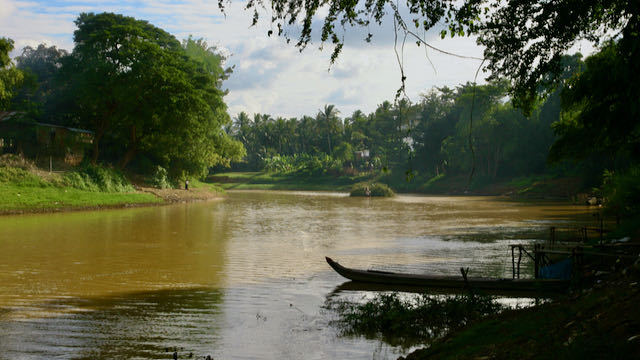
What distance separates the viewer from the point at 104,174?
3959 centimetres

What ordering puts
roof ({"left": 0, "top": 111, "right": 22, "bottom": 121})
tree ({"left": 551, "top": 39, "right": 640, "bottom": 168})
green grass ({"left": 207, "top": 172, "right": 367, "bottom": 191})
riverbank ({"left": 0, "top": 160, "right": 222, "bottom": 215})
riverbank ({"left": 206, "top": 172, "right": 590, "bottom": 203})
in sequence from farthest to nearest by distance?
green grass ({"left": 207, "top": 172, "right": 367, "bottom": 191})
riverbank ({"left": 206, "top": 172, "right": 590, "bottom": 203})
roof ({"left": 0, "top": 111, "right": 22, "bottom": 121})
riverbank ({"left": 0, "top": 160, "right": 222, "bottom": 215})
tree ({"left": 551, "top": 39, "right": 640, "bottom": 168})

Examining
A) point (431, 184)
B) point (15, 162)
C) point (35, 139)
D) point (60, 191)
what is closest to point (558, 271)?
point (60, 191)

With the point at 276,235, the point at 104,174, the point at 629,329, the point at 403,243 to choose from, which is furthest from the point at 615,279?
the point at 104,174

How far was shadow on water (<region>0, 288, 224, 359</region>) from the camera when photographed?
25.4 ft

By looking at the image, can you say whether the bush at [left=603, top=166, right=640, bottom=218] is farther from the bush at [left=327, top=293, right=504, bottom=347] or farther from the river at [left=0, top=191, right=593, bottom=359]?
the bush at [left=327, top=293, right=504, bottom=347]

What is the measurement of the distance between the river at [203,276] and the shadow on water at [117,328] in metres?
0.03

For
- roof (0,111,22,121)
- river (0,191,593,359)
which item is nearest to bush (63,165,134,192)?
roof (0,111,22,121)

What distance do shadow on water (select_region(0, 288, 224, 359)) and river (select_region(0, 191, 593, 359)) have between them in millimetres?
28

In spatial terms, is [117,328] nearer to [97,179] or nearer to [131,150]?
[97,179]

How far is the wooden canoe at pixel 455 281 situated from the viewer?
33.8ft

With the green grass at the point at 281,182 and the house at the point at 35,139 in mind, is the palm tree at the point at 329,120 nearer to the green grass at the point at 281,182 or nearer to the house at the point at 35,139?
the green grass at the point at 281,182

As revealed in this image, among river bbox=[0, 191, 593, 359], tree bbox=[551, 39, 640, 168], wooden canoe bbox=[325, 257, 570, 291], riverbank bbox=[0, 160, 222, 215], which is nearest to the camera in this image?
river bbox=[0, 191, 593, 359]

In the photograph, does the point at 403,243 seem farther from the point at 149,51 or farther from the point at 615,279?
the point at 149,51

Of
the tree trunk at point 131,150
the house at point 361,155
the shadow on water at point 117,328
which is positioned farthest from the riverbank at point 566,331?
the house at point 361,155
